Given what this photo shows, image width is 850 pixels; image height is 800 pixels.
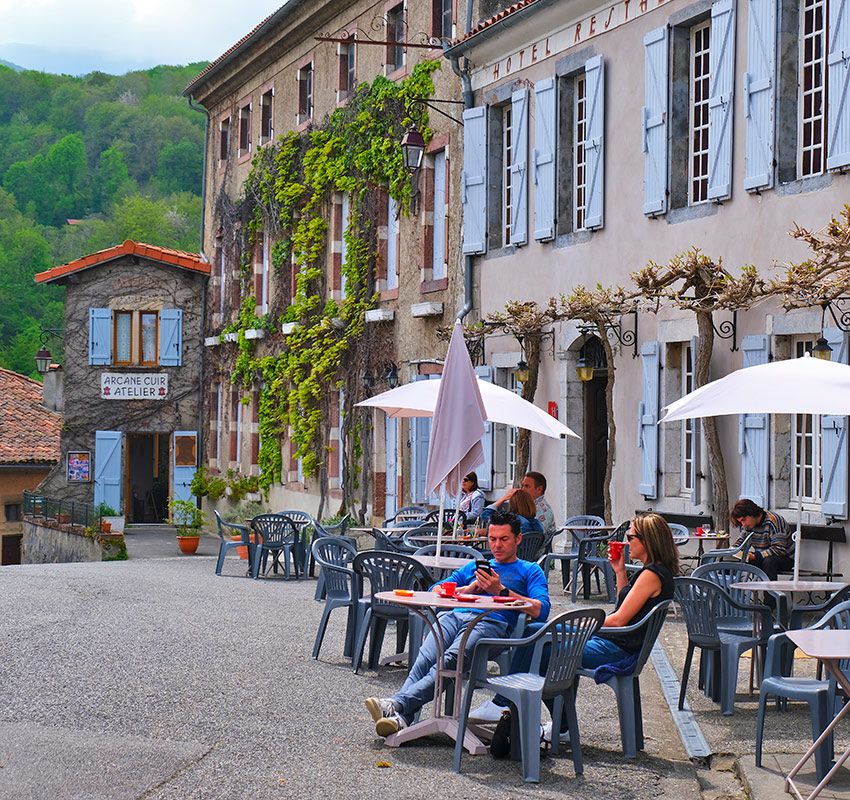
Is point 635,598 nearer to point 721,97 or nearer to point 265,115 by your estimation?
point 721,97

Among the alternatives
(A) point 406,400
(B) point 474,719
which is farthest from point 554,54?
(B) point 474,719

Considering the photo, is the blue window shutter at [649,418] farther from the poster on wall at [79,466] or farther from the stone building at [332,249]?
the poster on wall at [79,466]

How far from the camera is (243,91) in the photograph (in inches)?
1227

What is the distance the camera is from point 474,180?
19.9 metres

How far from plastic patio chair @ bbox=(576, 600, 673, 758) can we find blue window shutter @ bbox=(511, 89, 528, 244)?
11.3 m

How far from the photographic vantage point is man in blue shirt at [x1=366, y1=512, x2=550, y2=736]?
313 inches

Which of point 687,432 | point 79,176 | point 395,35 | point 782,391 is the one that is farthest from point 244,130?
point 79,176

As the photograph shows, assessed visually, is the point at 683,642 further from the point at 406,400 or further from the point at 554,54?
the point at 554,54

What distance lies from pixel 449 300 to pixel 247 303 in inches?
405

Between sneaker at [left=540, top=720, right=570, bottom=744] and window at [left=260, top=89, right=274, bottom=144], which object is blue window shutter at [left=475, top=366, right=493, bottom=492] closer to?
window at [left=260, top=89, right=274, bottom=144]

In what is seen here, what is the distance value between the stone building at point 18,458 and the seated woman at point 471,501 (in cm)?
2521

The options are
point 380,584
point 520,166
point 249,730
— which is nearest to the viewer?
point 249,730

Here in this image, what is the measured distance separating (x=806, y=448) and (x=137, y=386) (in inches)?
881

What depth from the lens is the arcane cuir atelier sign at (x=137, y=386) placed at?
3403 cm
